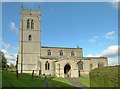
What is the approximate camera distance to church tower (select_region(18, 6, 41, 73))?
5950cm

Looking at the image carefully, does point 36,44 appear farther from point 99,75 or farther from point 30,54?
point 99,75

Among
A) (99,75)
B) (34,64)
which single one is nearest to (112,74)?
(99,75)

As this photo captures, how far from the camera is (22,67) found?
194ft

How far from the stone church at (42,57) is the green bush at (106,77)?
1267 inches

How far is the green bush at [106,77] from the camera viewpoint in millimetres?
18191

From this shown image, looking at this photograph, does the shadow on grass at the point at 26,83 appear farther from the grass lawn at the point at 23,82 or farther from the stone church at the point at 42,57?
the stone church at the point at 42,57

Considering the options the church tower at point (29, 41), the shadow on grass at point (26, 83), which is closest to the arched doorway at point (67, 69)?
the church tower at point (29, 41)

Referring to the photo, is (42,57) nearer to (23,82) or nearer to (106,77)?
(23,82)

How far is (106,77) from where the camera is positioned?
2005 cm

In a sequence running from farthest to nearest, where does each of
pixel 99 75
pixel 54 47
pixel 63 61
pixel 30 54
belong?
pixel 54 47 < pixel 30 54 < pixel 63 61 < pixel 99 75

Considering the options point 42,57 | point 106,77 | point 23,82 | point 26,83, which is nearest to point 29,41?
point 42,57

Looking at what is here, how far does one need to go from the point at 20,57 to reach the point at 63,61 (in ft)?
40.6

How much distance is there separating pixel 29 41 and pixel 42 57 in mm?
6371

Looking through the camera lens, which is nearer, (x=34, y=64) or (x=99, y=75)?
(x=99, y=75)
